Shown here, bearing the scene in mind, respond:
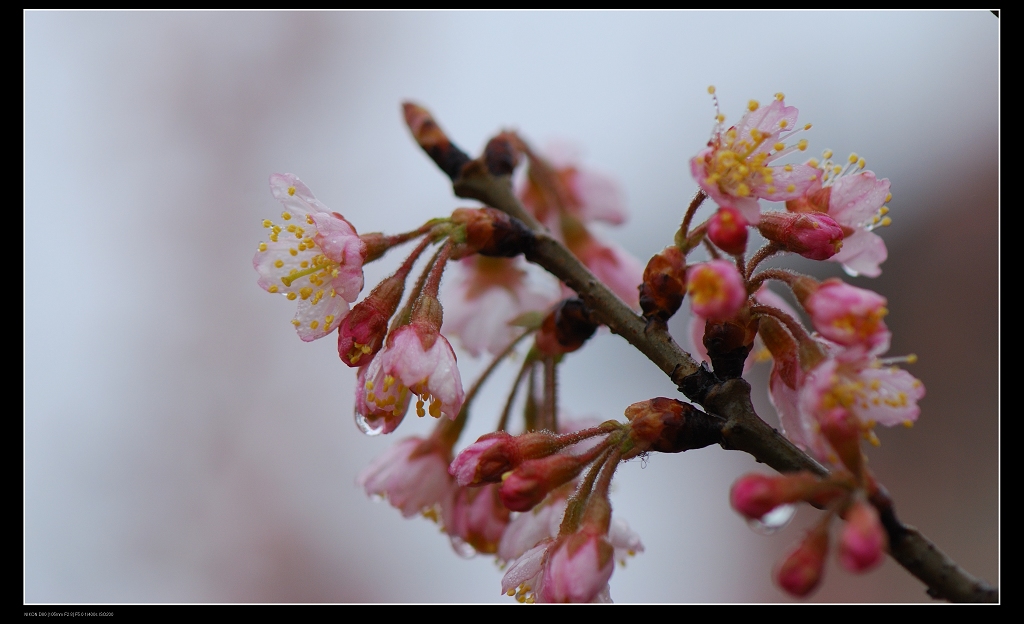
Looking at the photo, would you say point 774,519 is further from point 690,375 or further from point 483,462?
point 483,462

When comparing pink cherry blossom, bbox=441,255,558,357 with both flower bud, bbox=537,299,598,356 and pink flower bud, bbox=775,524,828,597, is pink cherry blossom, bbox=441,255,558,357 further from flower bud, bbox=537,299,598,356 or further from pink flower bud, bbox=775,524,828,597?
pink flower bud, bbox=775,524,828,597

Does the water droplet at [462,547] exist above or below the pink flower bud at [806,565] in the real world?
below

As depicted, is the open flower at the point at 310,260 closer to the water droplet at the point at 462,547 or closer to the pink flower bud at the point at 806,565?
the water droplet at the point at 462,547

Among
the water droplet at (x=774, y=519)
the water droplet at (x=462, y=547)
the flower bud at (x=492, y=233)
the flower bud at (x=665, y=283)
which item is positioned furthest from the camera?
the water droplet at (x=462, y=547)

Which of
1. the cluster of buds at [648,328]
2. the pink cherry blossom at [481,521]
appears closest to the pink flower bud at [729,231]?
the cluster of buds at [648,328]

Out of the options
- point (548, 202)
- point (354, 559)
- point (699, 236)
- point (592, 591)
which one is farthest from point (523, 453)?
point (354, 559)

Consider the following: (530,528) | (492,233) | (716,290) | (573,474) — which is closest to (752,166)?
(716,290)

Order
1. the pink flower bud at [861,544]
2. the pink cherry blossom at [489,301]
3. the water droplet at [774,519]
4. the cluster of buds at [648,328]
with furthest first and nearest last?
the pink cherry blossom at [489,301]
the cluster of buds at [648,328]
the water droplet at [774,519]
the pink flower bud at [861,544]
